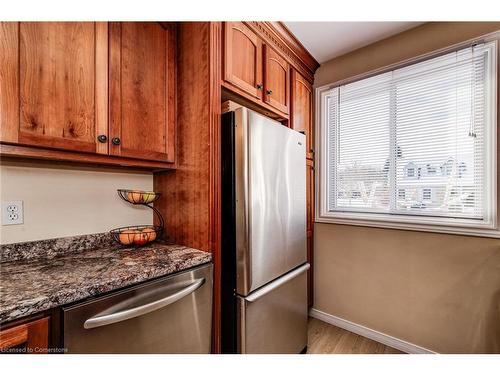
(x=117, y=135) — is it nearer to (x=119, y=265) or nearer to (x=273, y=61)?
(x=119, y=265)

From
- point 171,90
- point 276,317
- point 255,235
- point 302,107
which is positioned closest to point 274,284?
point 276,317

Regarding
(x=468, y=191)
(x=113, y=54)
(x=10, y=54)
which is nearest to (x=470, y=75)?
(x=468, y=191)

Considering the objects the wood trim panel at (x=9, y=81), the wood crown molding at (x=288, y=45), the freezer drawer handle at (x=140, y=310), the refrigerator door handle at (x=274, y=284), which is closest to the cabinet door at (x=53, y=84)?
the wood trim panel at (x=9, y=81)

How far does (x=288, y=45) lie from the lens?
1.84 meters

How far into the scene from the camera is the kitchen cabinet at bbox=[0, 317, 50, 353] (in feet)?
2.08

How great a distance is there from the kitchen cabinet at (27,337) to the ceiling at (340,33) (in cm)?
216

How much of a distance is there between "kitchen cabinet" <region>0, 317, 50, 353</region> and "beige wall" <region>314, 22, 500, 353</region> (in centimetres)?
203

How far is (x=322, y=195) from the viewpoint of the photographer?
2227 mm

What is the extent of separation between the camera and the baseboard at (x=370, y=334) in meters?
1.72

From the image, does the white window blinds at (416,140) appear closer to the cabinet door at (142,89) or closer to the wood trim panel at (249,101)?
the wood trim panel at (249,101)

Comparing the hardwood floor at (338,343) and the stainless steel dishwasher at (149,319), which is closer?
the stainless steel dishwasher at (149,319)

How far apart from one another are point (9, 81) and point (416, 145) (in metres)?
2.37

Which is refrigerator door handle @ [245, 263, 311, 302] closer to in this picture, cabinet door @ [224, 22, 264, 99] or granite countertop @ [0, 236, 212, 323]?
granite countertop @ [0, 236, 212, 323]
